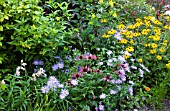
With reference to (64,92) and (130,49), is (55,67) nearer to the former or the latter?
(64,92)

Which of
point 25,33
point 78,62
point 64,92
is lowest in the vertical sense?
point 64,92

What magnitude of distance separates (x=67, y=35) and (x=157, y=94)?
1.20 metres

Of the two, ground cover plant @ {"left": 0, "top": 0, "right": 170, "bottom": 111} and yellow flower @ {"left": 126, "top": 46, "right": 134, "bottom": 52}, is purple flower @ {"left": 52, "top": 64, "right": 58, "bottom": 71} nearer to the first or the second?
ground cover plant @ {"left": 0, "top": 0, "right": 170, "bottom": 111}

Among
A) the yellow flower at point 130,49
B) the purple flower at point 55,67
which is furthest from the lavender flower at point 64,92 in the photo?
the yellow flower at point 130,49

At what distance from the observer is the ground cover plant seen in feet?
10.6

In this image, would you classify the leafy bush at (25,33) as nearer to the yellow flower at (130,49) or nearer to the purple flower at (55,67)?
the purple flower at (55,67)

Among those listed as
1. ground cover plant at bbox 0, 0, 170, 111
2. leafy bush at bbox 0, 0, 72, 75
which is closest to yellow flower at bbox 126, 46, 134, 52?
ground cover plant at bbox 0, 0, 170, 111

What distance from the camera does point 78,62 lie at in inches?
136

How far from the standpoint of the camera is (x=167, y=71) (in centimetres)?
404

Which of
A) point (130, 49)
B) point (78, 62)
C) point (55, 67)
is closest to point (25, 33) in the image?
point (55, 67)

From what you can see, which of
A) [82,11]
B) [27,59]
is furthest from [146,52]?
[27,59]

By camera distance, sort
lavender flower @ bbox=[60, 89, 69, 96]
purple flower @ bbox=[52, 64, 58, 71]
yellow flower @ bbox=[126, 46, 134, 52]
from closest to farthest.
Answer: lavender flower @ bbox=[60, 89, 69, 96], purple flower @ bbox=[52, 64, 58, 71], yellow flower @ bbox=[126, 46, 134, 52]

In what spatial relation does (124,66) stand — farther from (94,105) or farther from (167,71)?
(167,71)

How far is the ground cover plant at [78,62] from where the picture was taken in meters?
3.23
